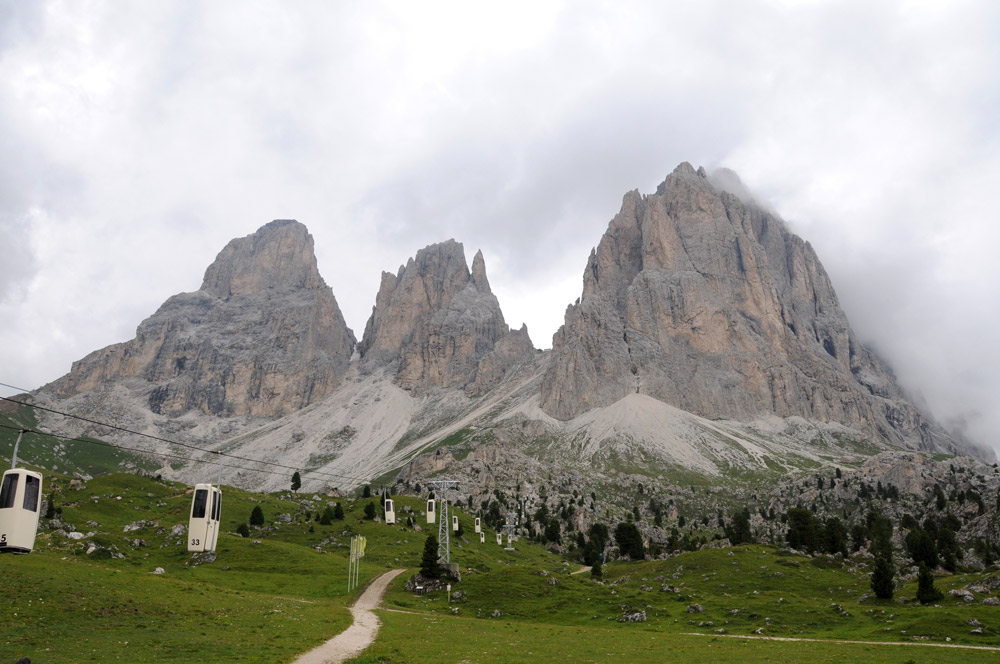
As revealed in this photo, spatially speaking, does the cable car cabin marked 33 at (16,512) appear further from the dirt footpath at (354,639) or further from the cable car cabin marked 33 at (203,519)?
the dirt footpath at (354,639)

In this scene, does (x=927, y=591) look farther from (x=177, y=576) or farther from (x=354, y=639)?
(x=177, y=576)

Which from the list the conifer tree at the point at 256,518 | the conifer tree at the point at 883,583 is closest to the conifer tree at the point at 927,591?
the conifer tree at the point at 883,583

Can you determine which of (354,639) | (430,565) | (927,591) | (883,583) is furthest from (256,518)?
(927,591)

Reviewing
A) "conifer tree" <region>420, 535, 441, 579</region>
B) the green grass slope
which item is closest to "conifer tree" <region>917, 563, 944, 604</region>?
"conifer tree" <region>420, 535, 441, 579</region>

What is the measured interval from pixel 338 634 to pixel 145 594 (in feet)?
47.4

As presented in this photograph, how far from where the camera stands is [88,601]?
118 ft

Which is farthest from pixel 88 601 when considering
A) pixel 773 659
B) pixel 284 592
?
pixel 773 659

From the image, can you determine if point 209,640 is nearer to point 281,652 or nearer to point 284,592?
point 281,652

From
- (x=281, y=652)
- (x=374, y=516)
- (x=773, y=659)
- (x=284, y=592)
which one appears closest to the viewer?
(x=281, y=652)

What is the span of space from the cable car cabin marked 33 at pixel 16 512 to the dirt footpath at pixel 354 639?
672 inches

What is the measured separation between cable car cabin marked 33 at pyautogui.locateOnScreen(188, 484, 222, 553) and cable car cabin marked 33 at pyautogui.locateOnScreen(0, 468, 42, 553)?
43.3 ft

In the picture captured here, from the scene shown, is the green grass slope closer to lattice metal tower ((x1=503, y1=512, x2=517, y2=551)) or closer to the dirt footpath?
the dirt footpath

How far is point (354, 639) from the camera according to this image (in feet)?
114

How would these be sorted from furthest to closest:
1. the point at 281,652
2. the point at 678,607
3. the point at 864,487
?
the point at 864,487
the point at 678,607
the point at 281,652
